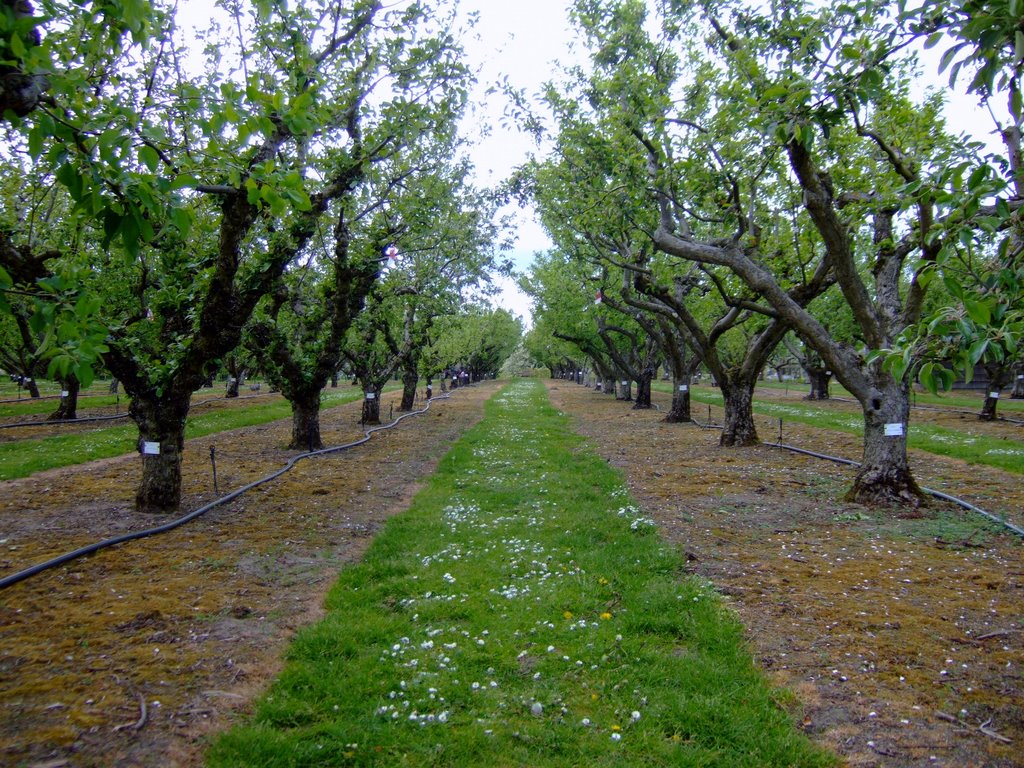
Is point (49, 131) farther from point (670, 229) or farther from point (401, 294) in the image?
point (401, 294)

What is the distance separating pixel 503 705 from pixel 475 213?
62.0 feet

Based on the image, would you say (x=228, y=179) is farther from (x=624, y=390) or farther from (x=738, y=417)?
(x=624, y=390)

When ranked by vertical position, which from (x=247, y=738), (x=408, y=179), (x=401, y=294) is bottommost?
(x=247, y=738)

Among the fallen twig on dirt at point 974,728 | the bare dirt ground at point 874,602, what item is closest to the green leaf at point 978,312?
the bare dirt ground at point 874,602

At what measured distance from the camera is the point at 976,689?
422 cm

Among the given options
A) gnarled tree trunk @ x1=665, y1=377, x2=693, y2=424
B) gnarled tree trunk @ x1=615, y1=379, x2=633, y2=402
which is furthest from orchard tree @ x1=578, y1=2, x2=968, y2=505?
gnarled tree trunk @ x1=615, y1=379, x2=633, y2=402

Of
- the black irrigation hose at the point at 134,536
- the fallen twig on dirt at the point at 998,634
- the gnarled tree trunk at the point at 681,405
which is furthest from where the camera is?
the gnarled tree trunk at the point at 681,405

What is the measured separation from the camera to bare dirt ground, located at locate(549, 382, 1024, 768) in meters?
3.85

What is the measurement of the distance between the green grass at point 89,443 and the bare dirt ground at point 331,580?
4.70ft

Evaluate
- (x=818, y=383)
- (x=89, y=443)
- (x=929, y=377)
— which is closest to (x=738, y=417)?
(x=929, y=377)

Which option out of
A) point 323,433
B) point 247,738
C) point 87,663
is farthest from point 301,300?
point 247,738

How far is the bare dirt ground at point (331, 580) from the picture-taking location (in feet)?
12.5

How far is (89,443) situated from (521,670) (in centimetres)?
1635

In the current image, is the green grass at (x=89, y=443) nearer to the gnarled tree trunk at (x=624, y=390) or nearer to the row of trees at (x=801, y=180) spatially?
the row of trees at (x=801, y=180)
